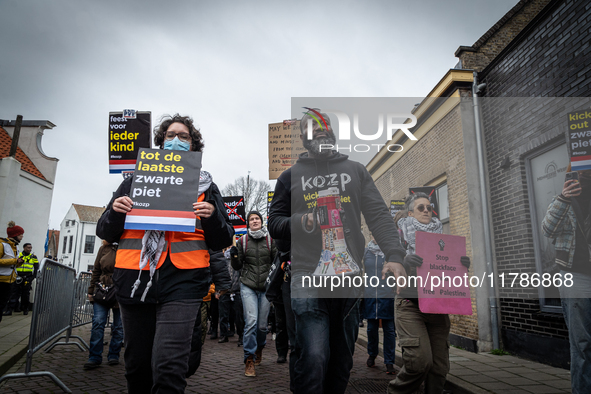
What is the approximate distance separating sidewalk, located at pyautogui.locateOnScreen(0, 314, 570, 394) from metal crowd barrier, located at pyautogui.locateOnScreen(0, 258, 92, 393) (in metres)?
0.24

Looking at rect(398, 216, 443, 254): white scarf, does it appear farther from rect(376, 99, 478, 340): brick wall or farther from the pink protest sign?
rect(376, 99, 478, 340): brick wall

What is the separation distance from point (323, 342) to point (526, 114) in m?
6.05

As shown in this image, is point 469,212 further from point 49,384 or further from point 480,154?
point 49,384

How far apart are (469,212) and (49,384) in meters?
7.11

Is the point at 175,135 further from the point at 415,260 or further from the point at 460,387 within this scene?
the point at 460,387

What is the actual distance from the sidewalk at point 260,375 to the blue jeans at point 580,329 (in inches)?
62.8

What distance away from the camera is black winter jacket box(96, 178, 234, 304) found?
2.54 meters

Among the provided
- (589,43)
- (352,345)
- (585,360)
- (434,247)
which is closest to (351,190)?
(352,345)

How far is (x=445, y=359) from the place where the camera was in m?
3.57

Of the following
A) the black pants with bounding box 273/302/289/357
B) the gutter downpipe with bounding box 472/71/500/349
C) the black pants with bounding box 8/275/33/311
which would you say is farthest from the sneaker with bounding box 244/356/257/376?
the black pants with bounding box 8/275/33/311

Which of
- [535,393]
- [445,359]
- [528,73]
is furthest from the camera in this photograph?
[528,73]

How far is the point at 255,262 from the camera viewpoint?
20.9ft

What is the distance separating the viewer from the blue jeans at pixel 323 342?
2.55 metres

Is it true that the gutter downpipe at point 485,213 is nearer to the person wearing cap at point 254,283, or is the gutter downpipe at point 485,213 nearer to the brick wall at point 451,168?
the brick wall at point 451,168
